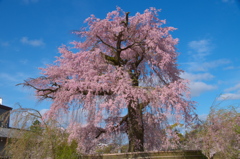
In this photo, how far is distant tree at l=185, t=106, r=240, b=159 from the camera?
1330 cm

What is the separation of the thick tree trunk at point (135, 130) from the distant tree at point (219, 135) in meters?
2.93

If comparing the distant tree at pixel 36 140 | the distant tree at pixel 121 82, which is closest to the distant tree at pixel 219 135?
the distant tree at pixel 121 82

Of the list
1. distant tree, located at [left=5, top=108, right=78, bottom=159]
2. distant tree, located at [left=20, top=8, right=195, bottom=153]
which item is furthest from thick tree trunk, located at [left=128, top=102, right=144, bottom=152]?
distant tree, located at [left=5, top=108, right=78, bottom=159]

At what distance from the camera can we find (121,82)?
12.4 metres

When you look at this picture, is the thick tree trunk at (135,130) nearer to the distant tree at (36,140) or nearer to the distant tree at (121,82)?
the distant tree at (121,82)

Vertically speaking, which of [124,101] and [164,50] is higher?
[164,50]

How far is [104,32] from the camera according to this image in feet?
49.6

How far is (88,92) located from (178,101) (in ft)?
14.8

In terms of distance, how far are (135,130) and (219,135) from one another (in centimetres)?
460

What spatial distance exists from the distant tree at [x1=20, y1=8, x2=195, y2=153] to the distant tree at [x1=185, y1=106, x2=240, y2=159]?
4.71 ft

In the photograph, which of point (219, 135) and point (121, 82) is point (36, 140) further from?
point (219, 135)

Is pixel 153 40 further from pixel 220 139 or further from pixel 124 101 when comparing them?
pixel 220 139

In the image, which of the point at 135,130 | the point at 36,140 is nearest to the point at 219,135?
the point at 135,130

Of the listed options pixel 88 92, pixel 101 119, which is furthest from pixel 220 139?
pixel 88 92
